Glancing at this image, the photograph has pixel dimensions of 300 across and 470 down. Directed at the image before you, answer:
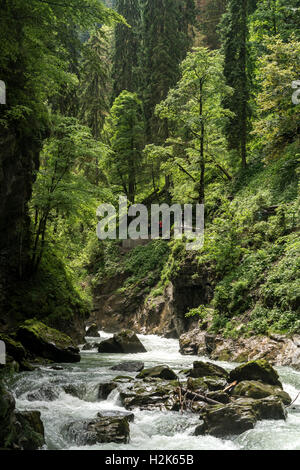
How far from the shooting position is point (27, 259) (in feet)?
54.1

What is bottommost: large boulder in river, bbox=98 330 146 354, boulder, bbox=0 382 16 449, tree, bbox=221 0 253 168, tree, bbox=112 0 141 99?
large boulder in river, bbox=98 330 146 354

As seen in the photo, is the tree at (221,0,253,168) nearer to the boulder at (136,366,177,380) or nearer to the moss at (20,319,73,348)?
the moss at (20,319,73,348)

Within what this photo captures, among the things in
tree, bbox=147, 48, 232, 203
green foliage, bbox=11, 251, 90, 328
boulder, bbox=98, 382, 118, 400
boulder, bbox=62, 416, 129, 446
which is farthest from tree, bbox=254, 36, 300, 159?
boulder, bbox=62, 416, 129, 446

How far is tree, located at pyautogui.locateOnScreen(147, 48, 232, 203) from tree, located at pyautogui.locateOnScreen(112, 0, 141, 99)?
12807 millimetres

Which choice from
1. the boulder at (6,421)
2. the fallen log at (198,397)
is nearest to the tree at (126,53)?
the fallen log at (198,397)

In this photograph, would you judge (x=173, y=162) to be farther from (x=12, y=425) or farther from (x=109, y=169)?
(x=12, y=425)

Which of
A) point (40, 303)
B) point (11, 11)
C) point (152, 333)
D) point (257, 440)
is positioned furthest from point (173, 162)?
point (257, 440)

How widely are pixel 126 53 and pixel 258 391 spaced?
32177 mm

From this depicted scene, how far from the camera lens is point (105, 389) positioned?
8.82 metres

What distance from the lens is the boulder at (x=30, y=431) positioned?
573cm

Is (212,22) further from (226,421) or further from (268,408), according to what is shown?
(226,421)

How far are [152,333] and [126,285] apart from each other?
6.20 meters

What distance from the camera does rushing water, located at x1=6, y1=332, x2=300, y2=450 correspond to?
6340 millimetres

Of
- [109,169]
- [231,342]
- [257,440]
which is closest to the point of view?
[257,440]
